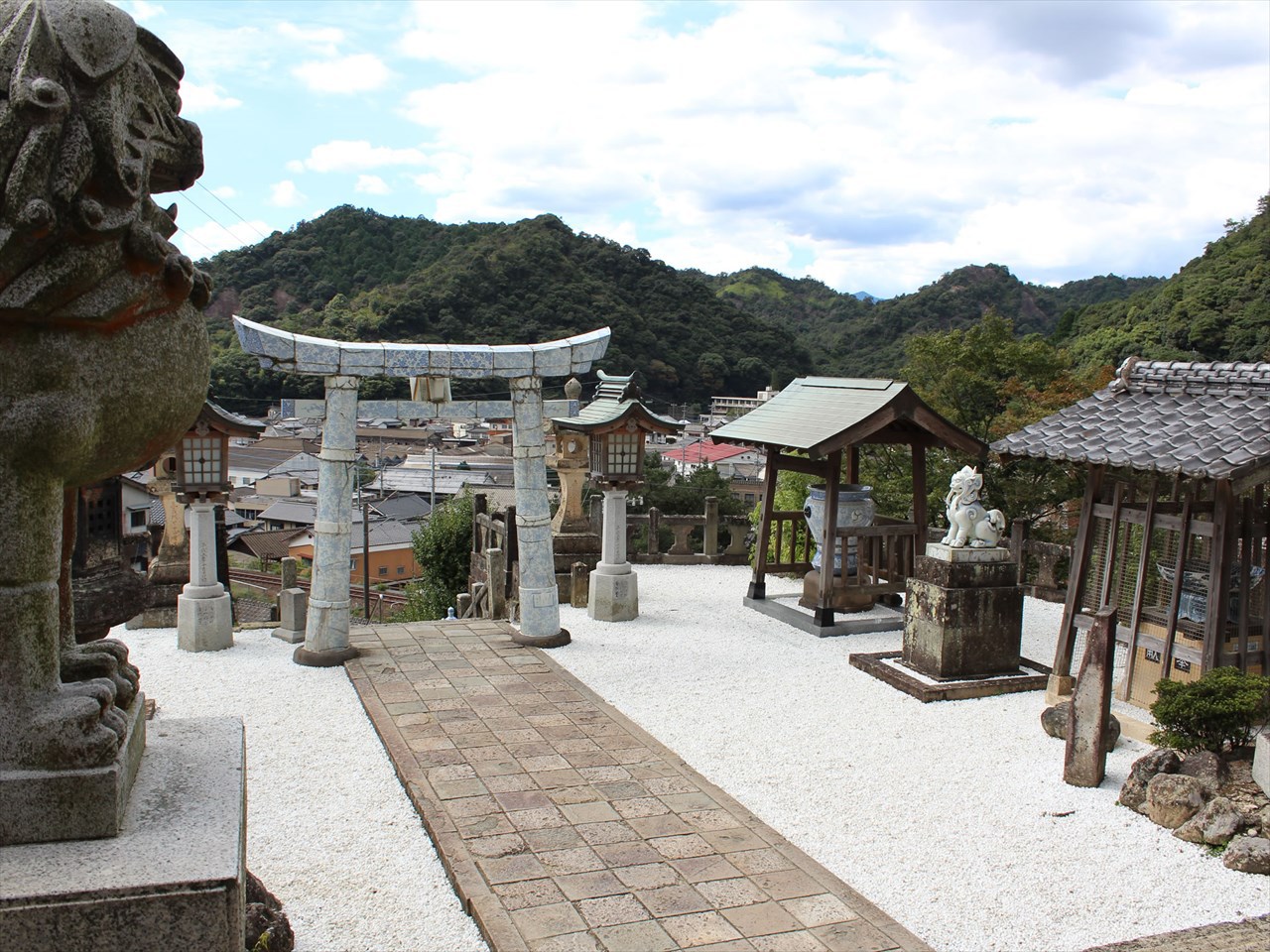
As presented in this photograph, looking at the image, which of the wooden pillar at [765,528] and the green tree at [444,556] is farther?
the green tree at [444,556]

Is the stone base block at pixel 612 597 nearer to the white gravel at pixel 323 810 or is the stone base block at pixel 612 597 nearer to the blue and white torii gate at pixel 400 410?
the blue and white torii gate at pixel 400 410

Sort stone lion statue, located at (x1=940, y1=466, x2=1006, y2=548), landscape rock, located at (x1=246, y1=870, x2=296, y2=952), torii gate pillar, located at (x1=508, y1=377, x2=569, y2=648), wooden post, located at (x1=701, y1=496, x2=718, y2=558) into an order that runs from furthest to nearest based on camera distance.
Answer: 1. wooden post, located at (x1=701, y1=496, x2=718, y2=558)
2. torii gate pillar, located at (x1=508, y1=377, x2=569, y2=648)
3. stone lion statue, located at (x1=940, y1=466, x2=1006, y2=548)
4. landscape rock, located at (x1=246, y1=870, x2=296, y2=952)

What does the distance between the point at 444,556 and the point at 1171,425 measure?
16.0 metres

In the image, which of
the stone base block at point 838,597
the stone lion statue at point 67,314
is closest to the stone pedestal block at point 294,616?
the stone base block at point 838,597

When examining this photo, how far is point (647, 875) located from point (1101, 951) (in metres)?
2.25

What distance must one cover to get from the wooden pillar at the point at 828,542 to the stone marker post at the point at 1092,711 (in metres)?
4.30

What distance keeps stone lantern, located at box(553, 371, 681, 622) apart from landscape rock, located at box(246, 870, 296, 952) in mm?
7333

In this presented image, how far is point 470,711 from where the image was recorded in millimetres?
8055

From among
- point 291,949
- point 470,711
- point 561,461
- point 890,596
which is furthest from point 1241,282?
point 291,949

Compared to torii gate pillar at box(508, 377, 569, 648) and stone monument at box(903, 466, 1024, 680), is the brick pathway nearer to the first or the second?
torii gate pillar at box(508, 377, 569, 648)

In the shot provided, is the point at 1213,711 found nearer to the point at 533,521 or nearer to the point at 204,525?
the point at 533,521

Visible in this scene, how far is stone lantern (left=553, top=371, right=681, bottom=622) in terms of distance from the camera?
11602 mm

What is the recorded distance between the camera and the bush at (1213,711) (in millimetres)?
6414

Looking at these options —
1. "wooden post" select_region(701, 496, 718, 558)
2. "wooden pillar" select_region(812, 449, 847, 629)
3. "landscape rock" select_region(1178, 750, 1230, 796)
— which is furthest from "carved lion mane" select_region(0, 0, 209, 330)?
"wooden post" select_region(701, 496, 718, 558)
